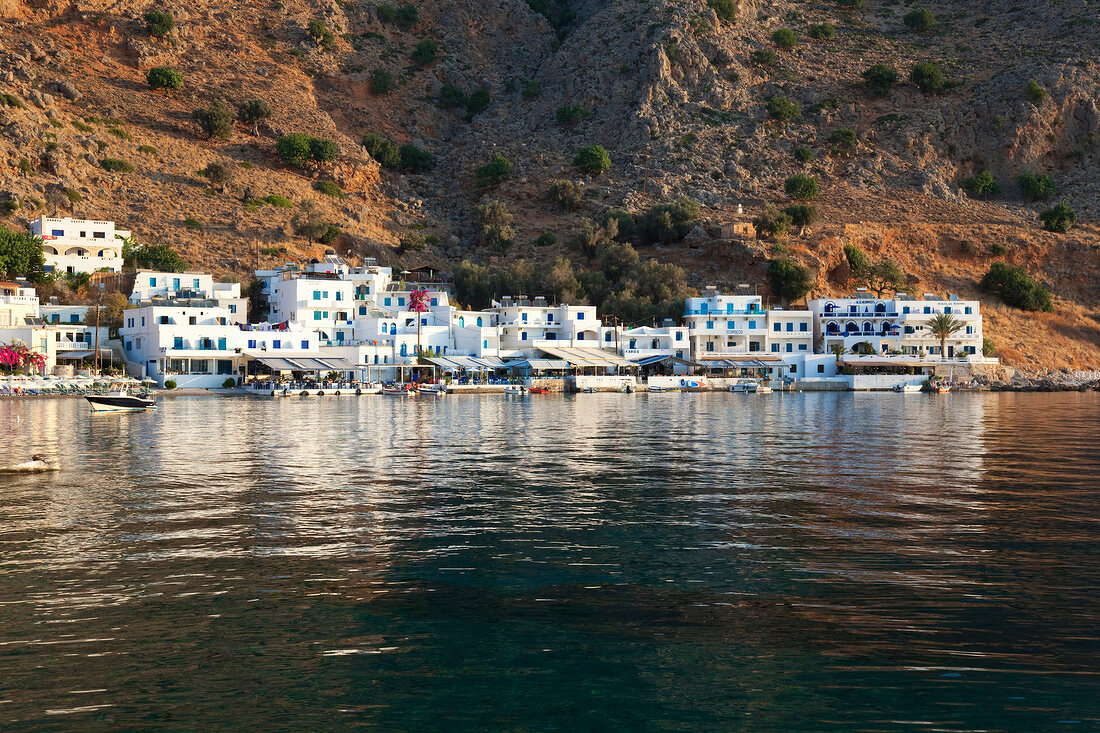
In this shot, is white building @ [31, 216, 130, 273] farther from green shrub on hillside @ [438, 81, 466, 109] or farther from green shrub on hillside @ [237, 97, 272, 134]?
green shrub on hillside @ [438, 81, 466, 109]

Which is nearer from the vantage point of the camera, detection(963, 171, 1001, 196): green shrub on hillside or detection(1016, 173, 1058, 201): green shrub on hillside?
detection(1016, 173, 1058, 201): green shrub on hillside

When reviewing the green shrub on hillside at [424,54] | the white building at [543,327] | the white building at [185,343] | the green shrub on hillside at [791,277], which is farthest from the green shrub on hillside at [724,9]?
the white building at [185,343]

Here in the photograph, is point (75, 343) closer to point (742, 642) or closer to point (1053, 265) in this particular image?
point (742, 642)

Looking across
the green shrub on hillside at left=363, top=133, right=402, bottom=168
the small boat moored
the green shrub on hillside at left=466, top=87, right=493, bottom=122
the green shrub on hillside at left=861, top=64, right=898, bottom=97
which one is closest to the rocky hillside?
the green shrub on hillside at left=466, top=87, right=493, bottom=122

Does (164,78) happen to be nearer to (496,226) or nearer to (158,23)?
(158,23)

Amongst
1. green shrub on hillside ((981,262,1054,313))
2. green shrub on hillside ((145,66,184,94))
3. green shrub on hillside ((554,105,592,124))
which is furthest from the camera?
green shrub on hillside ((554,105,592,124))

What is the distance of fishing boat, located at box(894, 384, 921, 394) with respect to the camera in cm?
8300

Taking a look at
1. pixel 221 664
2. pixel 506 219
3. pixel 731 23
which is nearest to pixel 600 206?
pixel 506 219

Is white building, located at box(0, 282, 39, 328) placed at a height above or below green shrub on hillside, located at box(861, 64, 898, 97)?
below

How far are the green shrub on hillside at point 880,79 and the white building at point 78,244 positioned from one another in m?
88.3

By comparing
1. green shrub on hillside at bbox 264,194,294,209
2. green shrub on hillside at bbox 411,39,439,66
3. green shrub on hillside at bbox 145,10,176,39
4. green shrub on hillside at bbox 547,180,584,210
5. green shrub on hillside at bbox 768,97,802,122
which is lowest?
green shrub on hillside at bbox 264,194,294,209

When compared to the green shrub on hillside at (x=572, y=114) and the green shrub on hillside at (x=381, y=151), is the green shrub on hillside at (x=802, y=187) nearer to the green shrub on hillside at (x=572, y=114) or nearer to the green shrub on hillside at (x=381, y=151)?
the green shrub on hillside at (x=572, y=114)

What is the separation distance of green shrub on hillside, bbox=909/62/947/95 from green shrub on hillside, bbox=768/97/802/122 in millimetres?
16042

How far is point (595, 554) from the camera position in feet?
52.4
